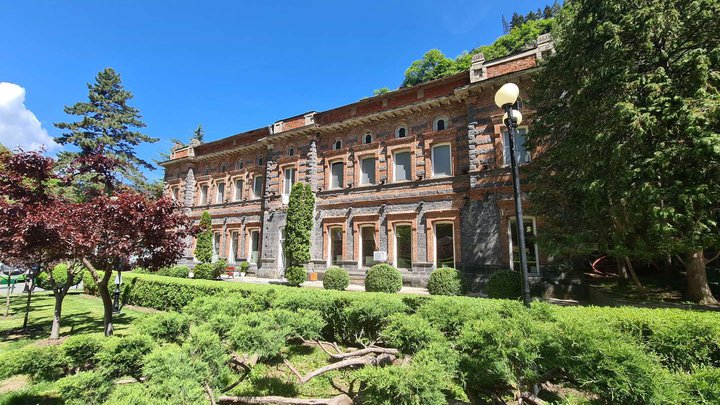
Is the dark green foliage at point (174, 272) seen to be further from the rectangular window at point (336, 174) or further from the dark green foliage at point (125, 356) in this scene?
the dark green foliage at point (125, 356)

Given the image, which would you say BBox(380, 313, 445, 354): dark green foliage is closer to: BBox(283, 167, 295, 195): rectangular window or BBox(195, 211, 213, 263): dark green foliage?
BBox(283, 167, 295, 195): rectangular window

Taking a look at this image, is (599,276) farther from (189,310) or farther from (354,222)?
(189,310)

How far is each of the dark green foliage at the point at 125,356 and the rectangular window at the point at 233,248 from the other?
20.1 meters

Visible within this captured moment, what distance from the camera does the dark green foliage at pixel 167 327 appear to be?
4828 mm

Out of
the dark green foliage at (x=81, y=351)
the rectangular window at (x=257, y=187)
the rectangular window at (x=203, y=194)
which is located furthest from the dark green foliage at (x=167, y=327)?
the rectangular window at (x=203, y=194)

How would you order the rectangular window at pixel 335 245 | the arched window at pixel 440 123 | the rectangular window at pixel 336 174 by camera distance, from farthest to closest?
the rectangular window at pixel 336 174
the rectangular window at pixel 335 245
the arched window at pixel 440 123

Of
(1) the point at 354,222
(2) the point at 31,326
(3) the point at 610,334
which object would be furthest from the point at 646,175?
(2) the point at 31,326

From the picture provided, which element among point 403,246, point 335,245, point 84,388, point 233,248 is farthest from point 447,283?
point 233,248

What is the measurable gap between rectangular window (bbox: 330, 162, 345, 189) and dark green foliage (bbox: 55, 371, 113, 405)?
1589 centimetres

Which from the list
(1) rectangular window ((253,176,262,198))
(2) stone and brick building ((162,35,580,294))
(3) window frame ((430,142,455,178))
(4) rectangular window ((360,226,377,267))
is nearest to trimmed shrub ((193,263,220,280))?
(2) stone and brick building ((162,35,580,294))

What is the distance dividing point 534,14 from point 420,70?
110 feet

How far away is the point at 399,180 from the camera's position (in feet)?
55.4

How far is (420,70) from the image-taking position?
3922 centimetres

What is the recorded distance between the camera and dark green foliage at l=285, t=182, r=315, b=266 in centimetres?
1667
